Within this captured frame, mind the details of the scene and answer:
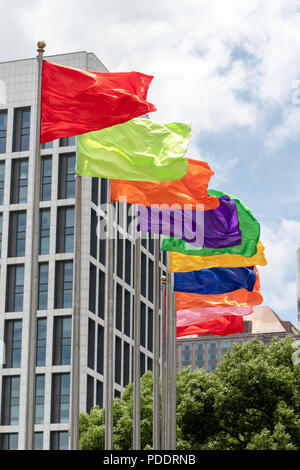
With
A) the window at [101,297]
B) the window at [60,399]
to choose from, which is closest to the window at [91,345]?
the window at [101,297]

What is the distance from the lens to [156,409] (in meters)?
34.2

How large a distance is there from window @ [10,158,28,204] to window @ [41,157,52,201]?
4.80ft

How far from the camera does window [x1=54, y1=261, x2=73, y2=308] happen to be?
258 ft

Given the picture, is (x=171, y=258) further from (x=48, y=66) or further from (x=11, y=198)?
(x=11, y=198)

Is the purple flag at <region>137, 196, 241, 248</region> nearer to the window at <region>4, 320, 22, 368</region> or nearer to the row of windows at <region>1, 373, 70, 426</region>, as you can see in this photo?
the row of windows at <region>1, 373, 70, 426</region>

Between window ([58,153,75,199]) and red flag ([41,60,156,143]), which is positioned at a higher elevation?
window ([58,153,75,199])

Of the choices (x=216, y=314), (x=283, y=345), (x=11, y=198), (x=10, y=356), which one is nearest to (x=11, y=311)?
(x=10, y=356)

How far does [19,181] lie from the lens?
82.6m

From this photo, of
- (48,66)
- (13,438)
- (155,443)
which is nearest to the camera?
(48,66)

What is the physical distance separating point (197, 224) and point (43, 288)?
49315 mm

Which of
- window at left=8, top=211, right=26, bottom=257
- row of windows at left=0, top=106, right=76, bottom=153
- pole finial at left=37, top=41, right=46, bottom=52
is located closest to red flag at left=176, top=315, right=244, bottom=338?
pole finial at left=37, top=41, right=46, bottom=52

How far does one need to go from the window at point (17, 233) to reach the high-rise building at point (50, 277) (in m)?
0.08

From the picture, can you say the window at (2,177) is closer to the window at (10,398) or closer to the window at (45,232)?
the window at (45,232)

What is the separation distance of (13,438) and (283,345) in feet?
117
